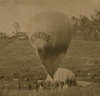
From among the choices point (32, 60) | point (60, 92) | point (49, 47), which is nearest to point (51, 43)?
point (49, 47)

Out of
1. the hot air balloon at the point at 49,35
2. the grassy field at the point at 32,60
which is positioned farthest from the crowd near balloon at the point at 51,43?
the grassy field at the point at 32,60

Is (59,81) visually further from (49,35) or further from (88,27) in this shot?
(88,27)

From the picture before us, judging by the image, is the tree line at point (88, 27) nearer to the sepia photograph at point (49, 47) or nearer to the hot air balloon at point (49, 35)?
the sepia photograph at point (49, 47)

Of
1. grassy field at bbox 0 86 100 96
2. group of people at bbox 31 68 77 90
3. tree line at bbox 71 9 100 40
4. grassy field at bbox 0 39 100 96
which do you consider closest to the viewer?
grassy field at bbox 0 86 100 96

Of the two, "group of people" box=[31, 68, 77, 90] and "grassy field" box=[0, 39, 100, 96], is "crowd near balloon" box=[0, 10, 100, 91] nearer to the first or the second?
"group of people" box=[31, 68, 77, 90]

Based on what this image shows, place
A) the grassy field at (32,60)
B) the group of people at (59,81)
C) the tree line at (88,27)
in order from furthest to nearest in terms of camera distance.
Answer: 1. the tree line at (88,27)
2. the grassy field at (32,60)
3. the group of people at (59,81)

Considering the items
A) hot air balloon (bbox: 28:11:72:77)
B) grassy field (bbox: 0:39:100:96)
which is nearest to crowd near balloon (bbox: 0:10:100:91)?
hot air balloon (bbox: 28:11:72:77)

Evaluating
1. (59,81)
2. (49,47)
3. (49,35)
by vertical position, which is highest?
(49,35)

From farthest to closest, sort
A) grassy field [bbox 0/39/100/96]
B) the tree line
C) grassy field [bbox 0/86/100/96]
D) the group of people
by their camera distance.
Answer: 1. the tree line
2. grassy field [bbox 0/39/100/96]
3. the group of people
4. grassy field [bbox 0/86/100/96]
